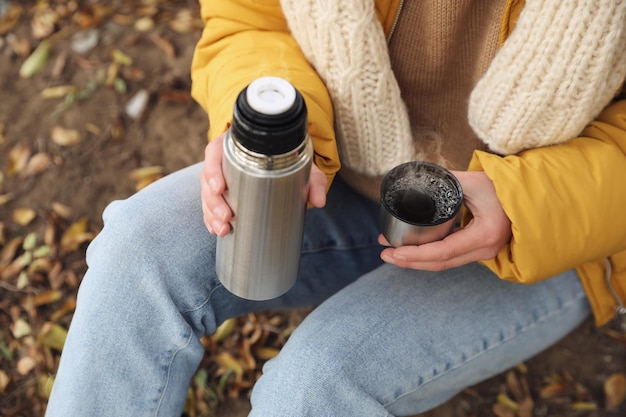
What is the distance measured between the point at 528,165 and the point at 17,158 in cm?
161

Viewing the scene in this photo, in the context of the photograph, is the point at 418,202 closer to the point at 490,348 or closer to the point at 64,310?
the point at 490,348

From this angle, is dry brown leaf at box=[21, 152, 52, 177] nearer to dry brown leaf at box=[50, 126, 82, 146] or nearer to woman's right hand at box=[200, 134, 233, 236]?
dry brown leaf at box=[50, 126, 82, 146]

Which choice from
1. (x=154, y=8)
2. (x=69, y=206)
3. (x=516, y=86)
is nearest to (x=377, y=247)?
(x=516, y=86)

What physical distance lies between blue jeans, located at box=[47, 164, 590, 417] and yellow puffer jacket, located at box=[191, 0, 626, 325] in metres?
0.12

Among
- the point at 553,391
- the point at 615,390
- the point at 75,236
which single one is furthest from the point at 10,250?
the point at 615,390

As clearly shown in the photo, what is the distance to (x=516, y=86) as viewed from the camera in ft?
3.58

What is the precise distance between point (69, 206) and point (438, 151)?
119 centimetres

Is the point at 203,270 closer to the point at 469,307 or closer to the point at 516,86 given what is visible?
the point at 469,307

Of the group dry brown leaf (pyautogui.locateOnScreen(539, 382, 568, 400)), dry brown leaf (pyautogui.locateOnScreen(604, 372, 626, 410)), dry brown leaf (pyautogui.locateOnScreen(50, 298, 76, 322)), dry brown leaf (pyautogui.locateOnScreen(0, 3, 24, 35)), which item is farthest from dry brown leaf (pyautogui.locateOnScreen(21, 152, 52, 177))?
dry brown leaf (pyautogui.locateOnScreen(604, 372, 626, 410))

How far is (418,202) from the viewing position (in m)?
1.07

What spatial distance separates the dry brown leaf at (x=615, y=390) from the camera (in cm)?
174

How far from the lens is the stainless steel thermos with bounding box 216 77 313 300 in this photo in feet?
2.52

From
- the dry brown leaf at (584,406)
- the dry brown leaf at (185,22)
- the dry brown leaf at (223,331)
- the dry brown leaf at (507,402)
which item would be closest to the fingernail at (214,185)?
the dry brown leaf at (223,331)

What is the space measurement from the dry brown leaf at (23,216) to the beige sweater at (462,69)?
113 cm
